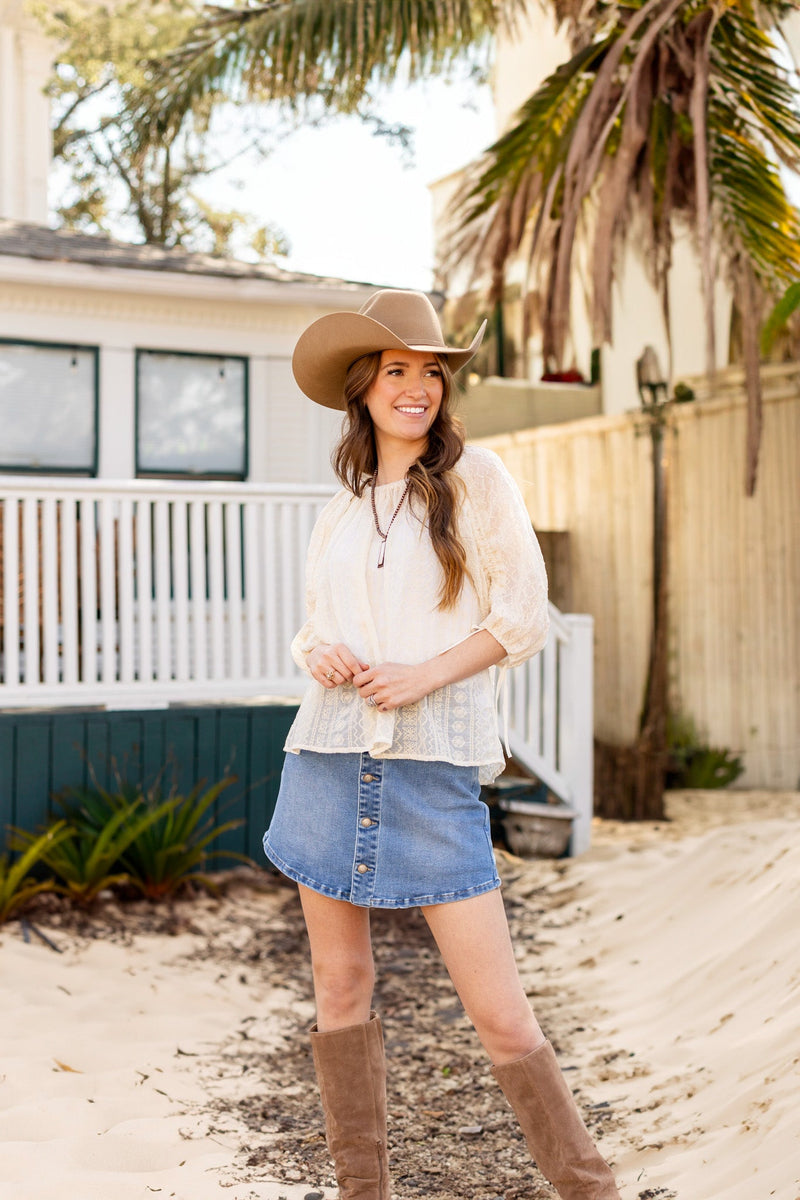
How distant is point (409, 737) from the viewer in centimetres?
233

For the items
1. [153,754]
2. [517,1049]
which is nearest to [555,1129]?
[517,1049]

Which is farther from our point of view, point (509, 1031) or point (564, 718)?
point (564, 718)

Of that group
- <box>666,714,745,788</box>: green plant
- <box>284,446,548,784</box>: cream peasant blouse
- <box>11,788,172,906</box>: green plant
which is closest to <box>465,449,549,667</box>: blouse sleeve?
<box>284,446,548,784</box>: cream peasant blouse

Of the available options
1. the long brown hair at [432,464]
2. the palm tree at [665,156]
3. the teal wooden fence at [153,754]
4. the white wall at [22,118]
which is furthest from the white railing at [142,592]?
the white wall at [22,118]

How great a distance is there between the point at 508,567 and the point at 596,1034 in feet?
7.60

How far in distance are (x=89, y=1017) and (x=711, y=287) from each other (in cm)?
486

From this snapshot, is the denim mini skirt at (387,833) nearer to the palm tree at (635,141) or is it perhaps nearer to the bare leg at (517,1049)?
the bare leg at (517,1049)

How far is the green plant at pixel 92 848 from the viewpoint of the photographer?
5.38m

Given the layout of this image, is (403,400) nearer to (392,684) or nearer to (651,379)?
(392,684)

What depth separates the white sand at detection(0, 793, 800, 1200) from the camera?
287 centimetres

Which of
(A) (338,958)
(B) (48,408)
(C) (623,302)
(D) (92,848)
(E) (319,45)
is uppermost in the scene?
(E) (319,45)

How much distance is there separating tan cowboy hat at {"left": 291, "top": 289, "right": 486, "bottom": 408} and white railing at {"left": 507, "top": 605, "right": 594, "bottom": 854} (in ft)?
13.9

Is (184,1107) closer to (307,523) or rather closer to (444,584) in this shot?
(444,584)

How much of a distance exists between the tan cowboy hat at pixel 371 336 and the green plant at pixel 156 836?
132 inches
